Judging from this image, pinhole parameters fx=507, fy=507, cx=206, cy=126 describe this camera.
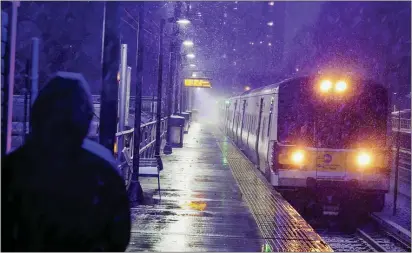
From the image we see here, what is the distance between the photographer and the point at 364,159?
1061cm

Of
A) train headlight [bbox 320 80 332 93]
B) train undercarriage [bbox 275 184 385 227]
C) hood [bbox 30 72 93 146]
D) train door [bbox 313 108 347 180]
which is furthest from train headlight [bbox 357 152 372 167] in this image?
hood [bbox 30 72 93 146]

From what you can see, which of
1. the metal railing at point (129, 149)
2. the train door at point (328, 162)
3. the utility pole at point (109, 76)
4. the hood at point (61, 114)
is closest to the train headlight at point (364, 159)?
the train door at point (328, 162)

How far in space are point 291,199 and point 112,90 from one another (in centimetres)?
646

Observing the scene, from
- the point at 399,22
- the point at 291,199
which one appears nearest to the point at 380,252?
the point at 291,199

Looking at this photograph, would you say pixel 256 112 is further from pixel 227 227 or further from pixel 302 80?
pixel 227 227

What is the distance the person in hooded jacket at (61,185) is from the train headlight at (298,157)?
324 inches

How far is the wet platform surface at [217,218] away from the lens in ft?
22.3

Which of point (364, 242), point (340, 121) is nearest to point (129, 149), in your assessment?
point (340, 121)

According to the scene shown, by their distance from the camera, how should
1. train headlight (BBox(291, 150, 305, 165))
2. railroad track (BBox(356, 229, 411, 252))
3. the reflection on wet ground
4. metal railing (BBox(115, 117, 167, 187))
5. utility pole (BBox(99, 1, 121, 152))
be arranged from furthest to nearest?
train headlight (BBox(291, 150, 305, 165))
metal railing (BBox(115, 117, 167, 187))
railroad track (BBox(356, 229, 411, 252))
the reflection on wet ground
utility pole (BBox(99, 1, 121, 152))

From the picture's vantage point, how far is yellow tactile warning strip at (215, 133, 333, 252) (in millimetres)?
6895

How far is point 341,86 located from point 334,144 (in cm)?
129

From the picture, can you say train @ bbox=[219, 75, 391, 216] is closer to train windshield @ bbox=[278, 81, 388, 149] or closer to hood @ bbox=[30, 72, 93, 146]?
train windshield @ bbox=[278, 81, 388, 149]

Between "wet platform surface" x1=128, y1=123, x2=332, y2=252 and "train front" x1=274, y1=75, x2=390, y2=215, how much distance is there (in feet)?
2.85

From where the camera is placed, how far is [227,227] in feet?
25.6
